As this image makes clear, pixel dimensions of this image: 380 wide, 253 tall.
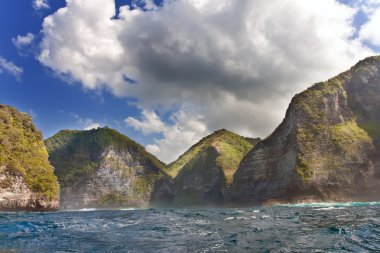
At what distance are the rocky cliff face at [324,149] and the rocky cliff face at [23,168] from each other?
82.9 m

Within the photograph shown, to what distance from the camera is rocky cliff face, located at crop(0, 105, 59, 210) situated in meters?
101

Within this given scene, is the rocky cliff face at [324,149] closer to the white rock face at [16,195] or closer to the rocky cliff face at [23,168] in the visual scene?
the rocky cliff face at [23,168]

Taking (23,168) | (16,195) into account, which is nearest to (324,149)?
(23,168)

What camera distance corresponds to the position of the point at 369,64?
163875mm

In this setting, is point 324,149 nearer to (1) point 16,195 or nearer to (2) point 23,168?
(2) point 23,168

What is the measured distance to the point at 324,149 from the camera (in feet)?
466

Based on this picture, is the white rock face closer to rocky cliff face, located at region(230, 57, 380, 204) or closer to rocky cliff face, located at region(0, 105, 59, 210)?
rocky cliff face, located at region(0, 105, 59, 210)

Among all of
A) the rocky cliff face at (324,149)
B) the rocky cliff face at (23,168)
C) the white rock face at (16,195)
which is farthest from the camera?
the rocky cliff face at (324,149)

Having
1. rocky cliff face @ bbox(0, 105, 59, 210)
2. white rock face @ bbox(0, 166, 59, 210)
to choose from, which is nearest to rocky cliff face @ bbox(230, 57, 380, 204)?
rocky cliff face @ bbox(0, 105, 59, 210)

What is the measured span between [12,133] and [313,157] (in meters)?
109

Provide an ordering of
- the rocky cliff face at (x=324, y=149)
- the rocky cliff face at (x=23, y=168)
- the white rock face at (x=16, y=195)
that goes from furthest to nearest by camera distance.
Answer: the rocky cliff face at (x=324, y=149), the rocky cliff face at (x=23, y=168), the white rock face at (x=16, y=195)

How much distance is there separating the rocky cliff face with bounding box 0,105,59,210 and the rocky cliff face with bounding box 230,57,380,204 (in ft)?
272

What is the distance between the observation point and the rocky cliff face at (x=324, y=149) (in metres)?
131

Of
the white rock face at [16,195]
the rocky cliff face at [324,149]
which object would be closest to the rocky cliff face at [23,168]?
the white rock face at [16,195]
